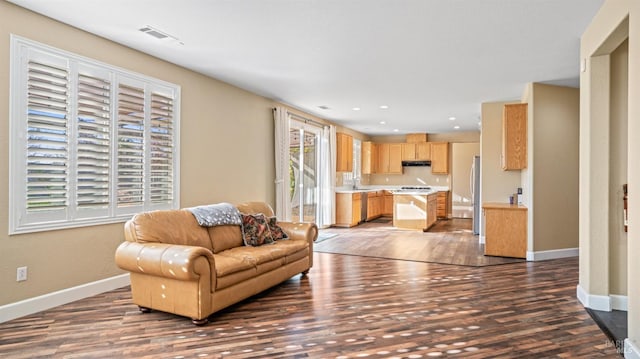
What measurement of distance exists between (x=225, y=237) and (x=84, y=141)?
1.68 m

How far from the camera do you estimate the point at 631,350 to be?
2.41 meters

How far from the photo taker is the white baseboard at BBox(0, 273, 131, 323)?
3.12 meters

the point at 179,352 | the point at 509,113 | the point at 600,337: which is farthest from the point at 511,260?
the point at 179,352

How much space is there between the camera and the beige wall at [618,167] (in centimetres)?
329

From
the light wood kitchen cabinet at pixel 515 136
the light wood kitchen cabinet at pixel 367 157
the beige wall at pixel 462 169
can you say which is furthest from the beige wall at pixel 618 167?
the light wood kitchen cabinet at pixel 367 157

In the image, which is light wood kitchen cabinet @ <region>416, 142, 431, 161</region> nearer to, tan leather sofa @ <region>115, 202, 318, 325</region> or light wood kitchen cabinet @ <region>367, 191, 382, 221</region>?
light wood kitchen cabinet @ <region>367, 191, 382, 221</region>

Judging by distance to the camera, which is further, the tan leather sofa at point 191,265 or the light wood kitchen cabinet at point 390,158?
the light wood kitchen cabinet at point 390,158

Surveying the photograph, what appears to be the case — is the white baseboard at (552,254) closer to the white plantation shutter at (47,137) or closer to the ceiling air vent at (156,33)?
the ceiling air vent at (156,33)

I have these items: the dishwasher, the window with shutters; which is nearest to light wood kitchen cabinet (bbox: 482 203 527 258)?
the dishwasher

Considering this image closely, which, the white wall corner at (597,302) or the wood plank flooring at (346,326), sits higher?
the white wall corner at (597,302)

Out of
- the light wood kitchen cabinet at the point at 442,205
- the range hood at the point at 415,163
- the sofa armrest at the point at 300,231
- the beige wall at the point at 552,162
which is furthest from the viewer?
the range hood at the point at 415,163

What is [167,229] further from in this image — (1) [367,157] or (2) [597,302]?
(1) [367,157]

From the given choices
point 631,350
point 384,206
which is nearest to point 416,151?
point 384,206

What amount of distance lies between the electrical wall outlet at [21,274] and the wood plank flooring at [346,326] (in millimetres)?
331
